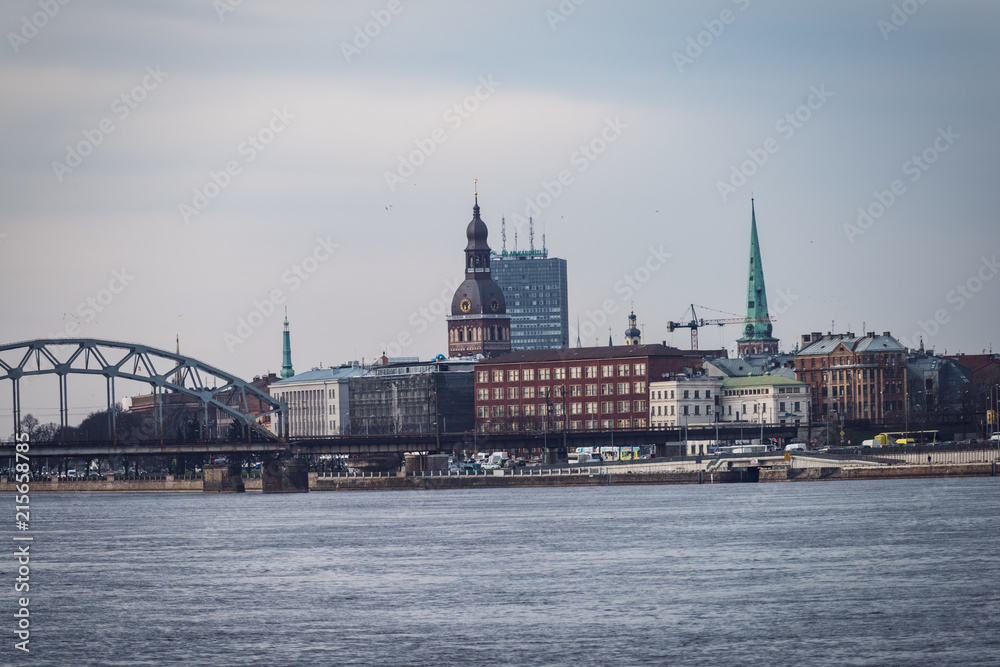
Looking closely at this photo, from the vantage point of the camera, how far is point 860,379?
189 m

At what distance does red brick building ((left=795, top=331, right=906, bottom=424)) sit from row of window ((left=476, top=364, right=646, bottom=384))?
65.9 ft

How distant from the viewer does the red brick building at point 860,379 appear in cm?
18800

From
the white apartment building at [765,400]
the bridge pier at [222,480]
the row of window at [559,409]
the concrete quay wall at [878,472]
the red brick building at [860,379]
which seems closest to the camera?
the concrete quay wall at [878,472]

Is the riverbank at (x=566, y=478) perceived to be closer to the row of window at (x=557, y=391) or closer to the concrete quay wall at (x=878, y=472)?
the concrete quay wall at (x=878, y=472)

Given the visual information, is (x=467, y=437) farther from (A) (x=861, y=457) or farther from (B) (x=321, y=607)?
(B) (x=321, y=607)

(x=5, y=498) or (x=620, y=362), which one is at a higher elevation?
(x=620, y=362)

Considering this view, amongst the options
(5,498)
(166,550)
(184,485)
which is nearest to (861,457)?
(184,485)

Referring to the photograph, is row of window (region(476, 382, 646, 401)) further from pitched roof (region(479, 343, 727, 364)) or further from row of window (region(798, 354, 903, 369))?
row of window (region(798, 354, 903, 369))

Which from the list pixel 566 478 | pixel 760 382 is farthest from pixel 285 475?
pixel 760 382

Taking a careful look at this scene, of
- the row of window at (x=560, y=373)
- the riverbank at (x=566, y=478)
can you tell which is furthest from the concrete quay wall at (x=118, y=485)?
the row of window at (x=560, y=373)

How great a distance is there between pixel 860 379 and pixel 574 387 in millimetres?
30069

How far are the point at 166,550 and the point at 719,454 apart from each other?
6730 centimetres

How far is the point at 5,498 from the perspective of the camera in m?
163

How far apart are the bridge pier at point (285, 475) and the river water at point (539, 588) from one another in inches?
1862
